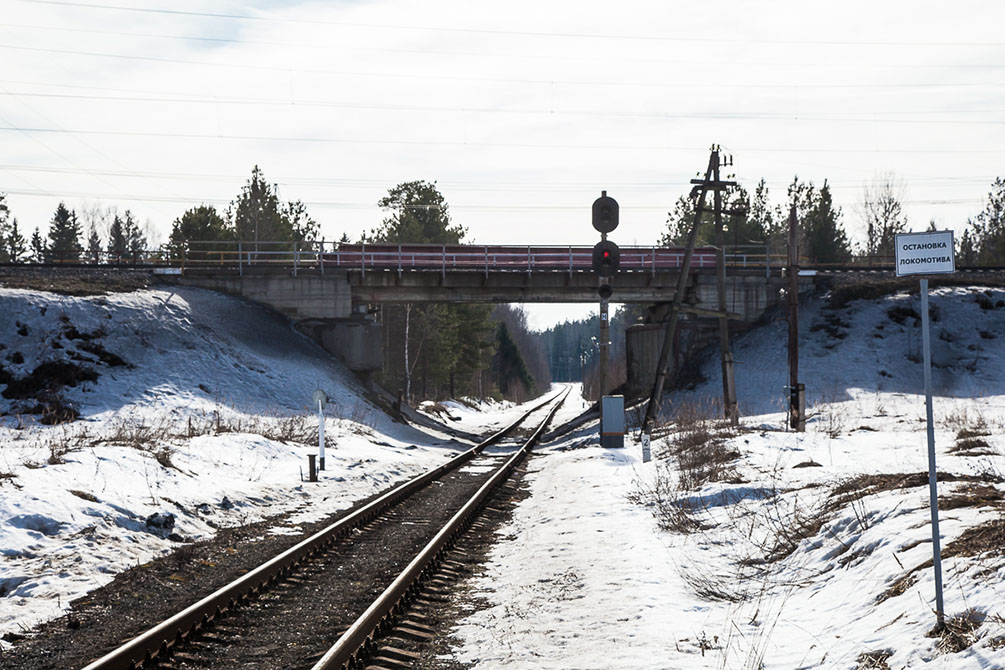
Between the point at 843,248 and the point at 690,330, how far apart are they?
36441 millimetres

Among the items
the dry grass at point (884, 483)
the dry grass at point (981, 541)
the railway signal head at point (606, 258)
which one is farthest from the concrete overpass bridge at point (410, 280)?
the dry grass at point (981, 541)

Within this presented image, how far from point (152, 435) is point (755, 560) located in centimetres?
1546

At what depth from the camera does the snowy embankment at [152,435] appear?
1132cm

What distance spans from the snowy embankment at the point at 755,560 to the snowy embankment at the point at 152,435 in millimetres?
4428

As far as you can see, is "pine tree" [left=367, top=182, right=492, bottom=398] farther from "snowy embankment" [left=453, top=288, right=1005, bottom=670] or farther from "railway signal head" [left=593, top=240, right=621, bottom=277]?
"snowy embankment" [left=453, top=288, right=1005, bottom=670]

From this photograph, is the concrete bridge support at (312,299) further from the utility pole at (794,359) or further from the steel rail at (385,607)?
the steel rail at (385,607)

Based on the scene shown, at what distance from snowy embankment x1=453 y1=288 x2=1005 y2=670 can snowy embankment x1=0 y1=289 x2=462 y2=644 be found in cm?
443

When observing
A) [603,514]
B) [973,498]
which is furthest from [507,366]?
[973,498]

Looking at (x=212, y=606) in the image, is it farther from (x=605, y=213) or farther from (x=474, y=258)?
(x=474, y=258)

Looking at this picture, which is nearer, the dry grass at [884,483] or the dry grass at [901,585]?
the dry grass at [901,585]

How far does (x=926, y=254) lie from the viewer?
7.07 m

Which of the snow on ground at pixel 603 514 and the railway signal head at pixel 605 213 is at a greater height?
the railway signal head at pixel 605 213

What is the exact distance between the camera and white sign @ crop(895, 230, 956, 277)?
6969 millimetres

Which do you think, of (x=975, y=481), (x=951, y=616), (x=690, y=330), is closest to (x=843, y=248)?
(x=690, y=330)
